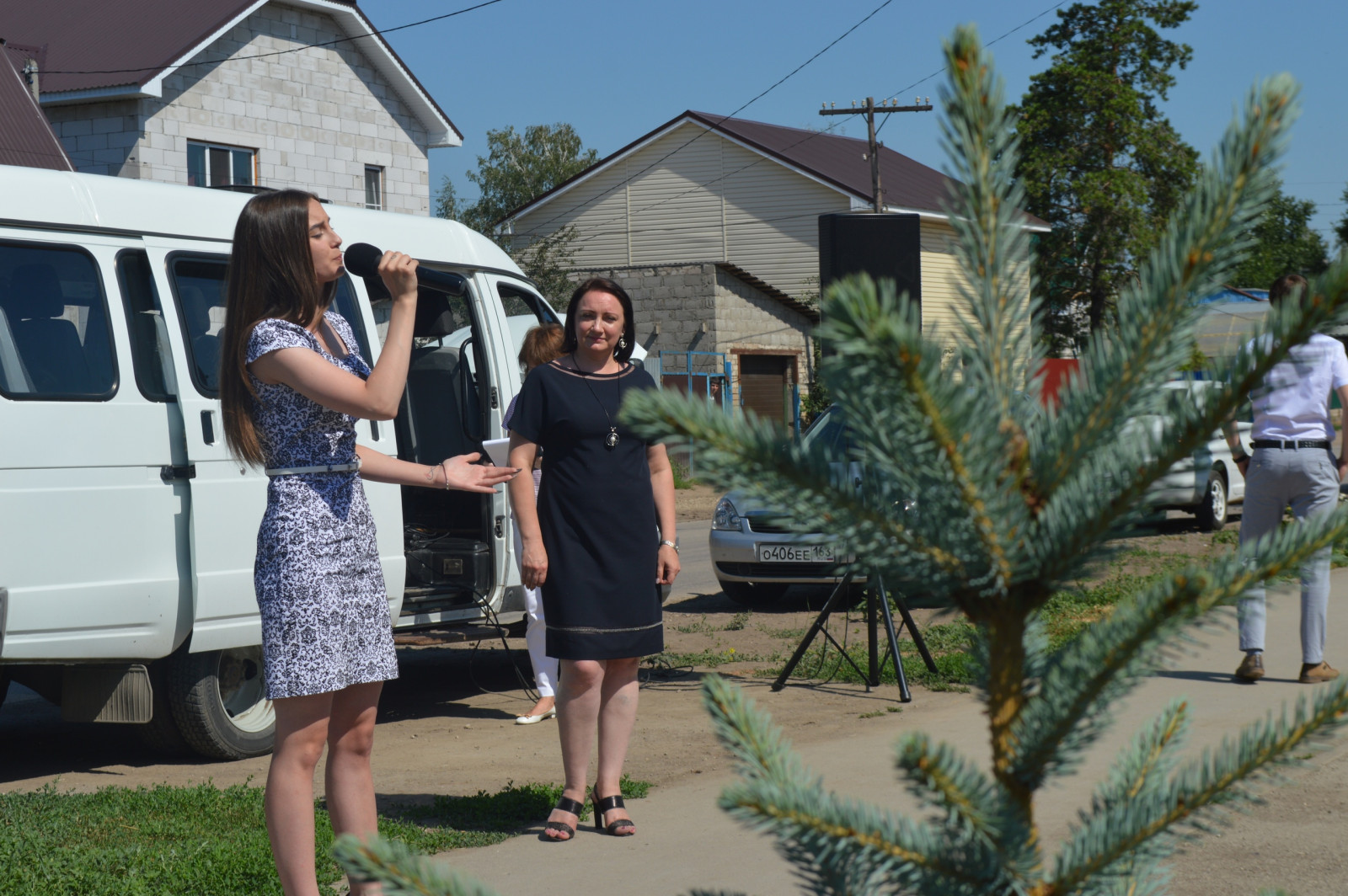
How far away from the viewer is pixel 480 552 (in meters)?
7.35

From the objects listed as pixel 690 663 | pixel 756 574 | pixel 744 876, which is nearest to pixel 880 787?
pixel 744 876

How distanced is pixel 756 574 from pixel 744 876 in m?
6.89

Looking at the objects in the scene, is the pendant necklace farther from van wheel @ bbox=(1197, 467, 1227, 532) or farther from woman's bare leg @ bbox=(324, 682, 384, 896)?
van wheel @ bbox=(1197, 467, 1227, 532)

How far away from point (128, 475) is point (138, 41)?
20.9 metres

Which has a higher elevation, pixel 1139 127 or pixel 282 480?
pixel 1139 127

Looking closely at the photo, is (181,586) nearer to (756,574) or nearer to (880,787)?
(880,787)

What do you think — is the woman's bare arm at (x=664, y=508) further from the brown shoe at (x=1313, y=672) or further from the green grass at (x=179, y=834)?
the brown shoe at (x=1313, y=672)

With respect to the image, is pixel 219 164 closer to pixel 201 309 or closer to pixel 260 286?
pixel 201 309

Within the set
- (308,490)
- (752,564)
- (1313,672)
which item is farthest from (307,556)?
(752,564)

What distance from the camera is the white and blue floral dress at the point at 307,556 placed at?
3396 mm

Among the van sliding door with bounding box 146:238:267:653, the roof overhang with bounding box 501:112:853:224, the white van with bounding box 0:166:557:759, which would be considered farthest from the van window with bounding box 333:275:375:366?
the roof overhang with bounding box 501:112:853:224

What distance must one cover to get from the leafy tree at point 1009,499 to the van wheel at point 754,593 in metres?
10.4

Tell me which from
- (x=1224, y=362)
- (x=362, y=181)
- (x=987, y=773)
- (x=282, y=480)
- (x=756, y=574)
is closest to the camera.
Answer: (x=1224, y=362)

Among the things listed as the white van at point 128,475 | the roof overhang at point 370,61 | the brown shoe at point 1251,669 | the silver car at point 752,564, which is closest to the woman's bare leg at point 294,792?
the white van at point 128,475
